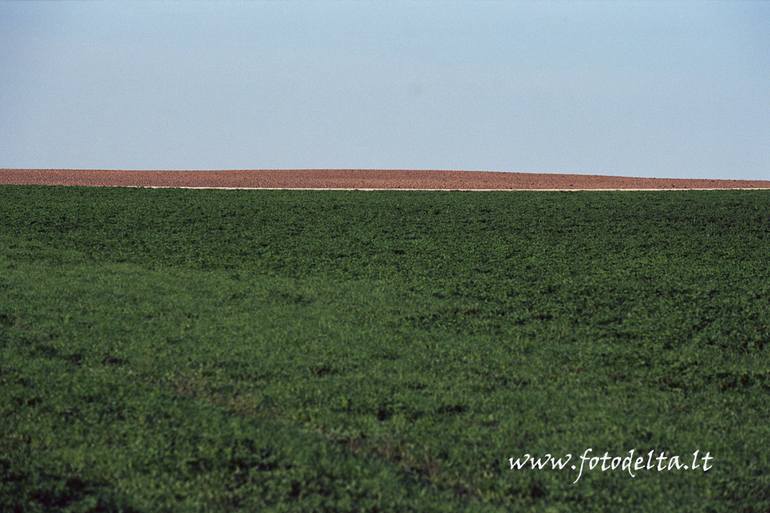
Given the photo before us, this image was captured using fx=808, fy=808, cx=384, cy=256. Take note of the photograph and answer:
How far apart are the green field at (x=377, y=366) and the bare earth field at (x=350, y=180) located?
14086 mm

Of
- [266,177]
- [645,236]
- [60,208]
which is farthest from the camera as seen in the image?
[266,177]

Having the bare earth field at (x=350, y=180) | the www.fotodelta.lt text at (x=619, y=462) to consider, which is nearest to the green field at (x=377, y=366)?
the www.fotodelta.lt text at (x=619, y=462)

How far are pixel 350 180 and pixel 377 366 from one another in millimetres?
26046

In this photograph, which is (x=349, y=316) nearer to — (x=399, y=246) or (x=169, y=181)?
(x=399, y=246)

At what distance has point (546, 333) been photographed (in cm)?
970

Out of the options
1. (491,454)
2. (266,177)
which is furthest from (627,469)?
(266,177)

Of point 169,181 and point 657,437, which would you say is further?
point 169,181

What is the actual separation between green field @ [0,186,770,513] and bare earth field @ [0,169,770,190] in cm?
1409

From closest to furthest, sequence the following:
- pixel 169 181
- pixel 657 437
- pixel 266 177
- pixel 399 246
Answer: pixel 657 437
pixel 399 246
pixel 169 181
pixel 266 177

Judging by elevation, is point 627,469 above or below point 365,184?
below

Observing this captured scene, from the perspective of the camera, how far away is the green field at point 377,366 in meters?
5.93

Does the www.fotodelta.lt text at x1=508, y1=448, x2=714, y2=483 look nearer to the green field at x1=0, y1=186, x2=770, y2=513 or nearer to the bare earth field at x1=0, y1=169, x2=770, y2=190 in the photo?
the green field at x1=0, y1=186, x2=770, y2=513

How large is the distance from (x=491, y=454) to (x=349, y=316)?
4.12 m

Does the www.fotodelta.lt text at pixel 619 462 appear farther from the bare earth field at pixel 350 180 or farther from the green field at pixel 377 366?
the bare earth field at pixel 350 180
